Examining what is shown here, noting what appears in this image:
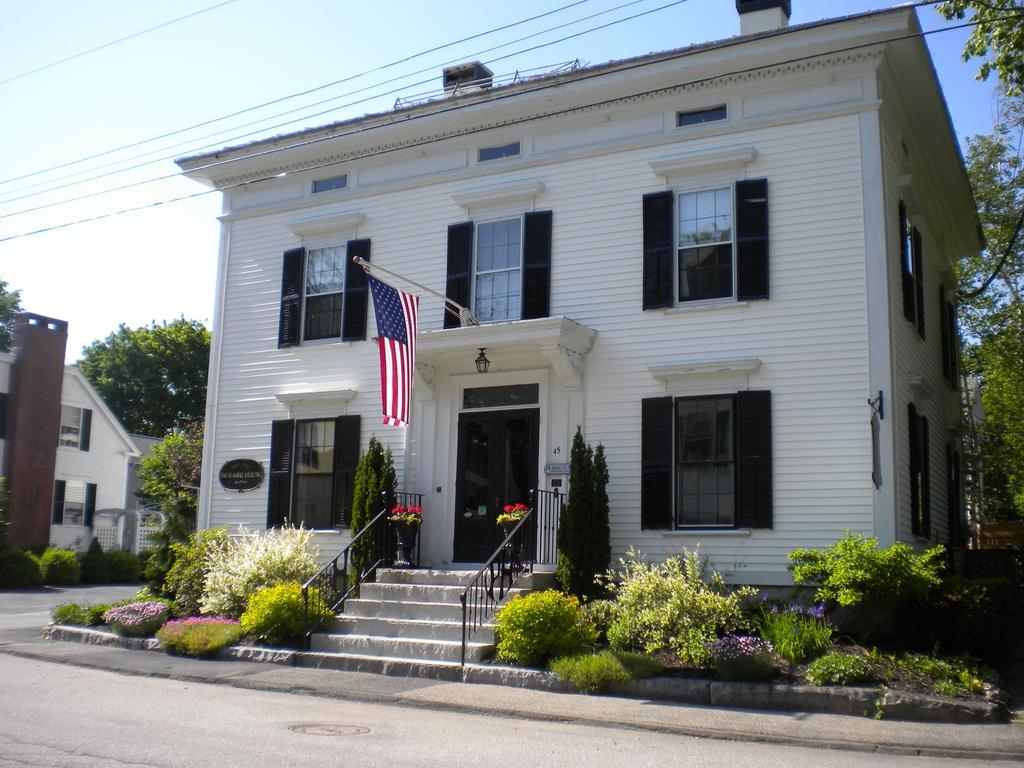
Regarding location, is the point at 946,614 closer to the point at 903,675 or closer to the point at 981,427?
the point at 903,675

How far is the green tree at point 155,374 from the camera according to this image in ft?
165

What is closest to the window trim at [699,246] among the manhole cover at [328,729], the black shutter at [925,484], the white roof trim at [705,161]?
the white roof trim at [705,161]

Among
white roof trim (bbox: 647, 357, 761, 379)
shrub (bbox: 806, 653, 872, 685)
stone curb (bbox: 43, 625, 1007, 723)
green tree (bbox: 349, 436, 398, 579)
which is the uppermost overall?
white roof trim (bbox: 647, 357, 761, 379)

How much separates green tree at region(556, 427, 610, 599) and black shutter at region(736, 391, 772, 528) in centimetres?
175

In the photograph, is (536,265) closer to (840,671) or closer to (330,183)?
(330,183)

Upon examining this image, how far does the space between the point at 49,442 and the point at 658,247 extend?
25.6 meters

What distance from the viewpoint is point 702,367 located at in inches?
518

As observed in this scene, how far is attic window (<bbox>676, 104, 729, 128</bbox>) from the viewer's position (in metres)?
13.9

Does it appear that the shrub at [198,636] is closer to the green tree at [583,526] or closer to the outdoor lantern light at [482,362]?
the green tree at [583,526]

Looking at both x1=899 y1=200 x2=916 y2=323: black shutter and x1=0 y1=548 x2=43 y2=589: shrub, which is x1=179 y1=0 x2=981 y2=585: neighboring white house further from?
x1=0 y1=548 x2=43 y2=589: shrub

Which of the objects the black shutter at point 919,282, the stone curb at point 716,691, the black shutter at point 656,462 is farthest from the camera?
the black shutter at point 919,282

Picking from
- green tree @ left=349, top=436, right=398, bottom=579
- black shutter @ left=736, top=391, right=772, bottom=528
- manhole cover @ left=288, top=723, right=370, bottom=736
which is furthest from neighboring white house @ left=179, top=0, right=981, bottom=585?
manhole cover @ left=288, top=723, right=370, bottom=736

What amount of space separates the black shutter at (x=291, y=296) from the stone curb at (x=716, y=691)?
6.08 meters

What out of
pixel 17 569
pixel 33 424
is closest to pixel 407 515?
pixel 17 569
